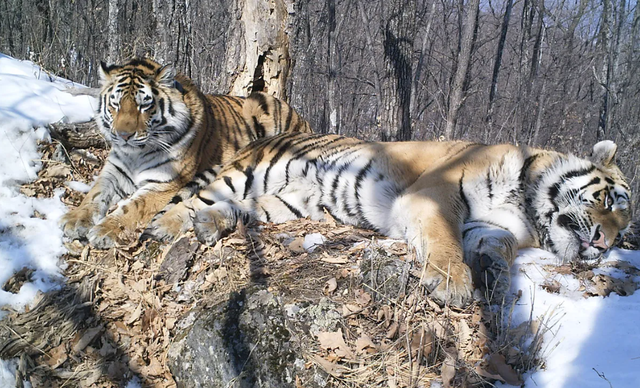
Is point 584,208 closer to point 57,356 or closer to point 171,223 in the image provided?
point 171,223

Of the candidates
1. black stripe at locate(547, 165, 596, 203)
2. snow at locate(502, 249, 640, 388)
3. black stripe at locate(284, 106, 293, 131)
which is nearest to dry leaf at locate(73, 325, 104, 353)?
snow at locate(502, 249, 640, 388)

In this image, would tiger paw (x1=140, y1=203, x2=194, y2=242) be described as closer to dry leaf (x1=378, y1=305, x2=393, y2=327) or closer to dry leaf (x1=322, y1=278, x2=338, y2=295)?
dry leaf (x1=322, y1=278, x2=338, y2=295)

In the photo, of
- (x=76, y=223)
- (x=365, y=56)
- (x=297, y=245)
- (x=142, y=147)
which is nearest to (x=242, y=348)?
(x=297, y=245)

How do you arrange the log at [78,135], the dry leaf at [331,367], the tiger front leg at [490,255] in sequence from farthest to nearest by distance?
the log at [78,135] → the tiger front leg at [490,255] → the dry leaf at [331,367]

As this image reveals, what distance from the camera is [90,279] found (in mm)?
3084

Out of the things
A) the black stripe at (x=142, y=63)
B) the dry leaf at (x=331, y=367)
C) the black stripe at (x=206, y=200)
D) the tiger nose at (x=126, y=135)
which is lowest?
the dry leaf at (x=331, y=367)

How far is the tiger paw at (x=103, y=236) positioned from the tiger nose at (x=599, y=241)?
3.29 m

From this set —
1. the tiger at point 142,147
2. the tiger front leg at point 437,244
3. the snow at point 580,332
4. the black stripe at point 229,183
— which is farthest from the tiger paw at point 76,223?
the snow at point 580,332

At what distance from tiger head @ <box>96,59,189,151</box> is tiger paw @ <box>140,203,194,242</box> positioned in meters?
0.63

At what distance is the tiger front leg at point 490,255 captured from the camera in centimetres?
274

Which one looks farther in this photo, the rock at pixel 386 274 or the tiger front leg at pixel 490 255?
the tiger front leg at pixel 490 255

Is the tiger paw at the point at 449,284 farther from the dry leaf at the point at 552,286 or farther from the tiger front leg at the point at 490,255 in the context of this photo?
the dry leaf at the point at 552,286

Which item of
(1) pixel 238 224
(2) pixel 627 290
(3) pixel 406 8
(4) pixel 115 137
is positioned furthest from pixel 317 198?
(3) pixel 406 8

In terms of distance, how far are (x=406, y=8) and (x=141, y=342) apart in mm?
5520
